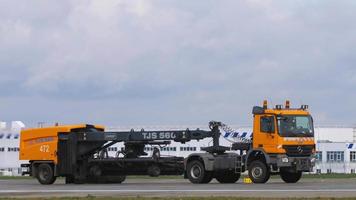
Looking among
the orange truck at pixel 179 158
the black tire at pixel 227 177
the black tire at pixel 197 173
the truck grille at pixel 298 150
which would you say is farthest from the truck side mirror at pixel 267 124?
the black tire at pixel 197 173

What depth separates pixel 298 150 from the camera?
109ft

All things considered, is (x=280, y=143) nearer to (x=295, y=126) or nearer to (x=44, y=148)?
(x=295, y=126)

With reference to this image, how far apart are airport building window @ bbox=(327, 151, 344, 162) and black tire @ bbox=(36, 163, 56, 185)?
8873 centimetres

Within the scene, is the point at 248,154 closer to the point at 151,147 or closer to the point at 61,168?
the point at 151,147

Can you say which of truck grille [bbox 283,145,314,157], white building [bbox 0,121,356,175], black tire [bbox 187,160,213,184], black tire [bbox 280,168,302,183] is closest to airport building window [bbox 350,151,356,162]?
white building [bbox 0,121,356,175]

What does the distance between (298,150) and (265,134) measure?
157cm

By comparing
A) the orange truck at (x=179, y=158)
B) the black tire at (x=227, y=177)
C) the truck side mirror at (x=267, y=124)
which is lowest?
the black tire at (x=227, y=177)

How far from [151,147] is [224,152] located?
149 inches

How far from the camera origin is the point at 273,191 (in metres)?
26.4

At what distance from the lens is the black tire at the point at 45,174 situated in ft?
121

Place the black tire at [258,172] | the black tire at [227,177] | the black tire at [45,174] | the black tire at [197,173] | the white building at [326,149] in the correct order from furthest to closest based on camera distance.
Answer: the white building at [326,149] → the black tire at [45,174] → the black tire at [227,177] → the black tire at [197,173] → the black tire at [258,172]

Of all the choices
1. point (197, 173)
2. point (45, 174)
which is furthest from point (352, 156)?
point (197, 173)

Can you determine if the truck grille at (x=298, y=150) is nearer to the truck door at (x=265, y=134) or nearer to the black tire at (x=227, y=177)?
the truck door at (x=265, y=134)

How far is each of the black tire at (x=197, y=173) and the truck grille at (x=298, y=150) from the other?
368cm
